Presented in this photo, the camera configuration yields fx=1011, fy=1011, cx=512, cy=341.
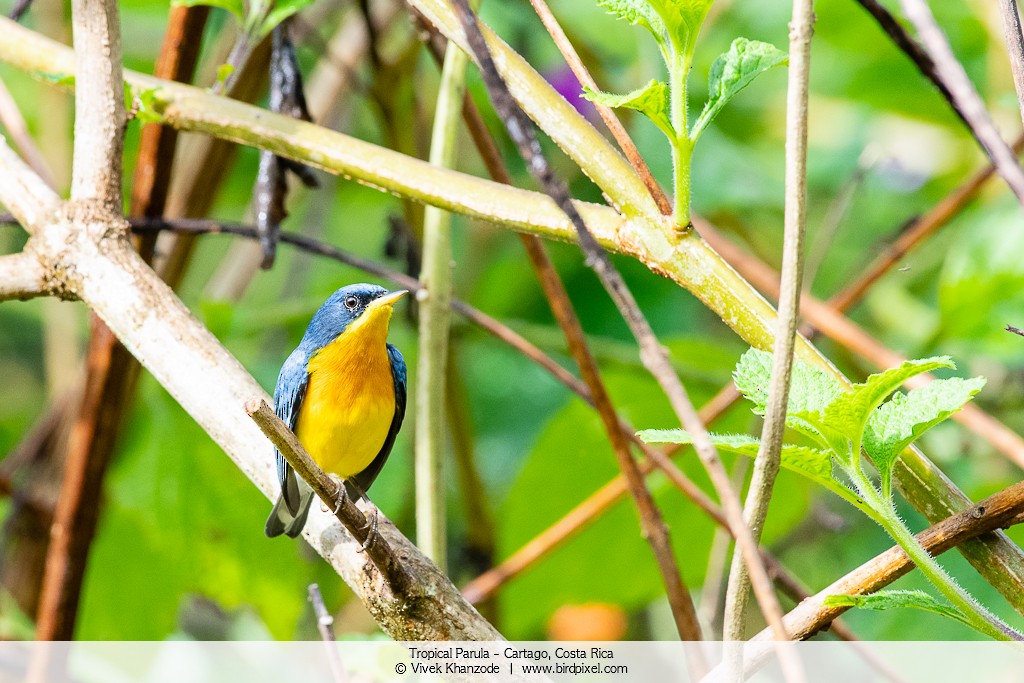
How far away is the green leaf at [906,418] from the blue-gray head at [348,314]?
0.77 meters

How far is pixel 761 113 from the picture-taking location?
97.3 inches

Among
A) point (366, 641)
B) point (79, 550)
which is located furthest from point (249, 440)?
point (79, 550)

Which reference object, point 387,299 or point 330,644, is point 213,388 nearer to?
point 330,644

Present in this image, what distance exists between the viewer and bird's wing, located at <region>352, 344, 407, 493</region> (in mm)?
1317

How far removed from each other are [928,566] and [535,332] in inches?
48.0

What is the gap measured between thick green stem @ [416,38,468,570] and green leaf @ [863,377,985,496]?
69 cm

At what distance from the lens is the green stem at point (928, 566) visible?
0.68 metres

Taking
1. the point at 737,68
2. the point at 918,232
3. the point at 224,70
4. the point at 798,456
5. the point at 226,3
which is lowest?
the point at 798,456

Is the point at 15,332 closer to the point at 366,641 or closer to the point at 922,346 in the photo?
the point at 366,641

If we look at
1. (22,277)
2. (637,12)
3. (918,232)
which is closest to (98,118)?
(22,277)

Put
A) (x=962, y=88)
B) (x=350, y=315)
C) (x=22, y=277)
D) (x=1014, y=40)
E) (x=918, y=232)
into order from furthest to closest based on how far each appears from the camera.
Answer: (x=918, y=232)
(x=350, y=315)
(x=22, y=277)
(x=1014, y=40)
(x=962, y=88)

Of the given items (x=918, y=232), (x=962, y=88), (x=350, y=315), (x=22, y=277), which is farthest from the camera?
(x=918, y=232)

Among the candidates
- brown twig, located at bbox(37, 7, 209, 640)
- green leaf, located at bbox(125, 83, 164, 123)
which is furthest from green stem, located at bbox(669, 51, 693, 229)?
brown twig, located at bbox(37, 7, 209, 640)

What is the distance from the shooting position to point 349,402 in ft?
4.16
